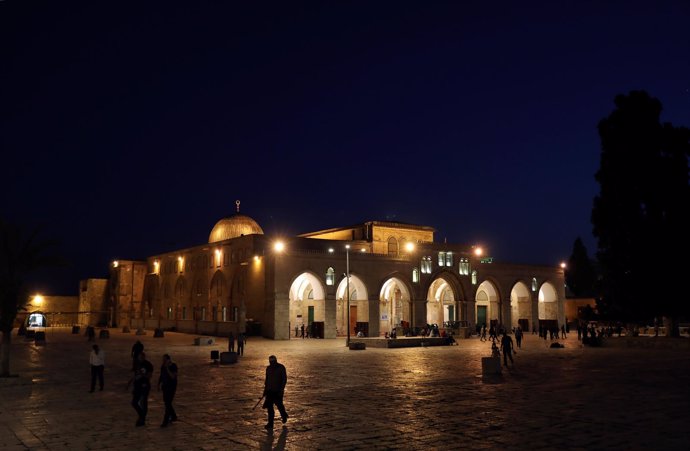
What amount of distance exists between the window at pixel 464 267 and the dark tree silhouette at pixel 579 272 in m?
30.7

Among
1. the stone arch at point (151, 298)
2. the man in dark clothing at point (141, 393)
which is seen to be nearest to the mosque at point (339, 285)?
the stone arch at point (151, 298)

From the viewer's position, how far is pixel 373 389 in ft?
52.5

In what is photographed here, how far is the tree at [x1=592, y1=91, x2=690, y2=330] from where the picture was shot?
102ft

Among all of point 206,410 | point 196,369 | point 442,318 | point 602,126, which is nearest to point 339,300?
point 442,318

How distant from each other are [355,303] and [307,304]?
3947 mm

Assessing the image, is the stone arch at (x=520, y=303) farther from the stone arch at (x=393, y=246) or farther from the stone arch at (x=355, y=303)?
the stone arch at (x=355, y=303)

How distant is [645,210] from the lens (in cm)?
3247

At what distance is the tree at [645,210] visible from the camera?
31156mm

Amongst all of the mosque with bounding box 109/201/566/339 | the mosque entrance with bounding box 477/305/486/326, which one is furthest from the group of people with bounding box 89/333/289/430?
the mosque entrance with bounding box 477/305/486/326

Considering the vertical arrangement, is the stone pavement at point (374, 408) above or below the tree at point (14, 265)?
below

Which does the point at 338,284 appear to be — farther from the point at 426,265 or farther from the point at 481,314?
the point at 481,314

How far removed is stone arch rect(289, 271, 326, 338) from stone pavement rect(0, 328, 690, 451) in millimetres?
20544

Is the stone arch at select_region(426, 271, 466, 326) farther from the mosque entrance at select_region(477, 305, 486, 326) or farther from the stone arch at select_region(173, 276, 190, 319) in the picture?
the stone arch at select_region(173, 276, 190, 319)

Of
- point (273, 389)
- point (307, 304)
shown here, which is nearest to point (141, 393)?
point (273, 389)
